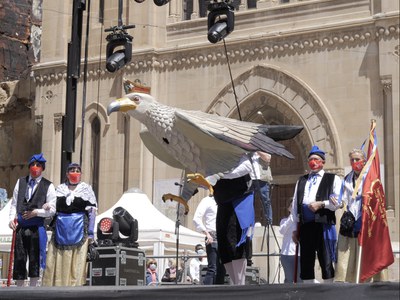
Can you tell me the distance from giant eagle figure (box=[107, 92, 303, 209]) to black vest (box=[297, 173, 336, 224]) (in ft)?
3.91

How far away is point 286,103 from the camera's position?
23.2 meters

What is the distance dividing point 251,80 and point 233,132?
52.6 feet

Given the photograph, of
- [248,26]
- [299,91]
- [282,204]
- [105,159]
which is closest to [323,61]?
[299,91]

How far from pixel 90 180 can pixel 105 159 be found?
88 centimetres

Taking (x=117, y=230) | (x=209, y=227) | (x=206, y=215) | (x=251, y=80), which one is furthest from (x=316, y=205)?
(x=251, y=80)

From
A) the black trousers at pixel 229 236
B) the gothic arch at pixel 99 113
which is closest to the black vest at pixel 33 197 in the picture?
the black trousers at pixel 229 236

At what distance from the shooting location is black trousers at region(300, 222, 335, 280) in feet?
29.3

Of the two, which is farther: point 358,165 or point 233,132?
point 358,165

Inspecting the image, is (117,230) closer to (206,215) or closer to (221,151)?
(206,215)

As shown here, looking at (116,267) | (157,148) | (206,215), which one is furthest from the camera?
(116,267)

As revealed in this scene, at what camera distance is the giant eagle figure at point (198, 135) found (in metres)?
7.80

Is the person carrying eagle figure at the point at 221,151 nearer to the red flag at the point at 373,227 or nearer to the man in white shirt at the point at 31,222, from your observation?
the red flag at the point at 373,227

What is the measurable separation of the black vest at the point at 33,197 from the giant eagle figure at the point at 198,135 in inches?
88.7

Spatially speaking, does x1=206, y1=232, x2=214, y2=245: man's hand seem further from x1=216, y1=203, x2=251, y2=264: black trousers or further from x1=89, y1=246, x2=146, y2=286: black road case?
x1=216, y1=203, x2=251, y2=264: black trousers
